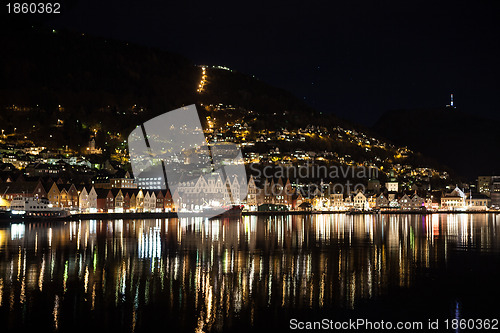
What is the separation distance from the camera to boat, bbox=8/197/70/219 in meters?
38.4

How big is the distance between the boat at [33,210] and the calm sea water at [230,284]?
18.1 m

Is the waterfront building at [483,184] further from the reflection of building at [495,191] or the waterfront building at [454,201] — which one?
the waterfront building at [454,201]

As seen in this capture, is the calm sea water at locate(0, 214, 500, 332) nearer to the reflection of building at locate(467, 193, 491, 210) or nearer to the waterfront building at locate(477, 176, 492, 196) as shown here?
the reflection of building at locate(467, 193, 491, 210)

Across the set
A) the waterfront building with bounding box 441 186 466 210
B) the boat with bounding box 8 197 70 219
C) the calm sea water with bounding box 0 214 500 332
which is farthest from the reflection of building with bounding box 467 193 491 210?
the calm sea water with bounding box 0 214 500 332

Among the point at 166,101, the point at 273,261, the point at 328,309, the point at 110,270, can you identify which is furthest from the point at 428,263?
the point at 166,101

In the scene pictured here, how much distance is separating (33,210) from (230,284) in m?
30.9

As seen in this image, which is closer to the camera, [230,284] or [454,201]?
[230,284]

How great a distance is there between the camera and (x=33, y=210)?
4006cm

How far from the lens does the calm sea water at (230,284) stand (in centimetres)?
1002

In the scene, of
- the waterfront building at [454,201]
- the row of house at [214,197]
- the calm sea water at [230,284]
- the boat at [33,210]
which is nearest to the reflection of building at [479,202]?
the row of house at [214,197]

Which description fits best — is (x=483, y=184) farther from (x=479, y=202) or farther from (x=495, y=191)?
(x=479, y=202)

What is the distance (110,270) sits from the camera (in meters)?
14.5

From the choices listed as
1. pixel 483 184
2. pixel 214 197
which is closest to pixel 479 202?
pixel 483 184

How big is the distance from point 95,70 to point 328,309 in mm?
118735
